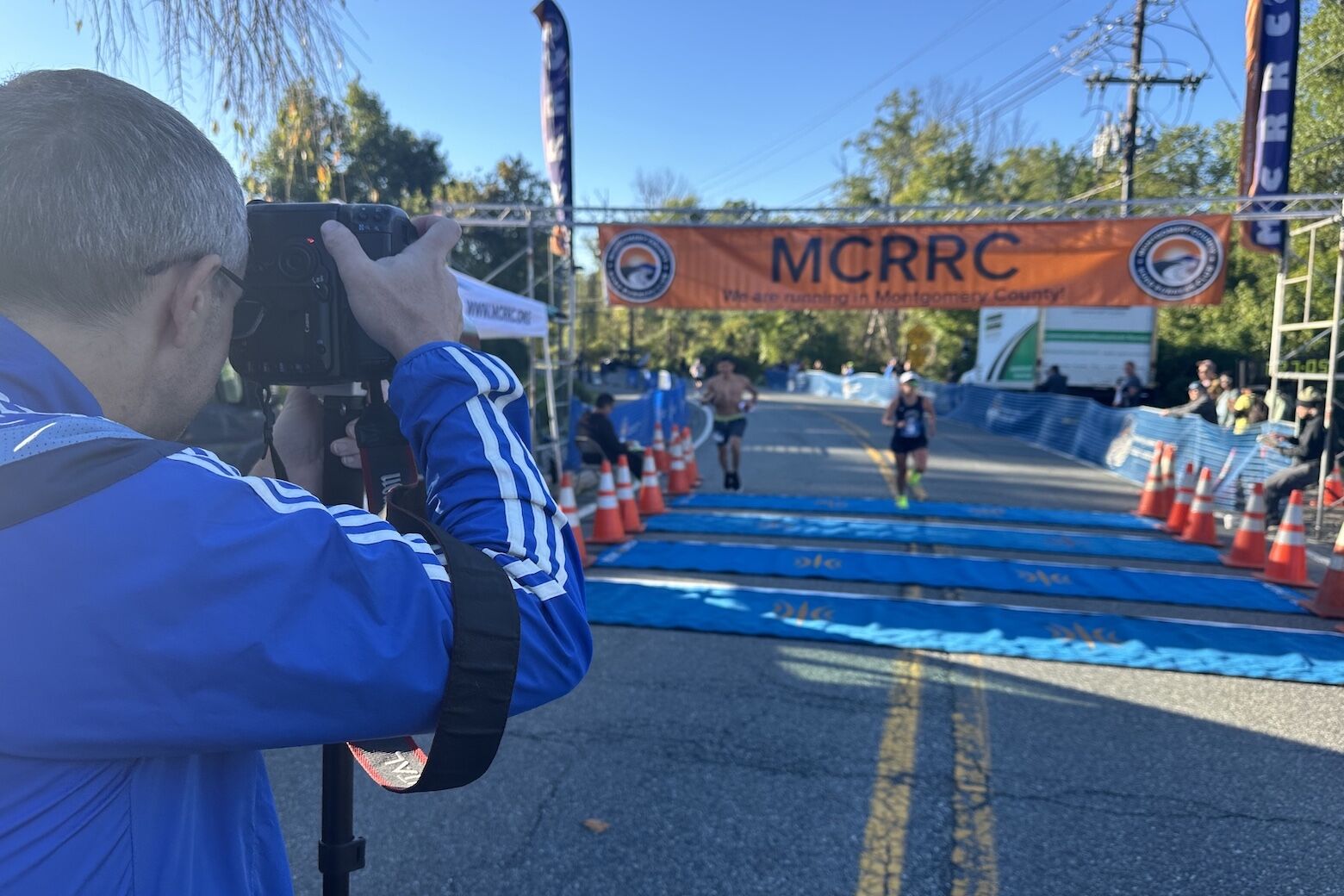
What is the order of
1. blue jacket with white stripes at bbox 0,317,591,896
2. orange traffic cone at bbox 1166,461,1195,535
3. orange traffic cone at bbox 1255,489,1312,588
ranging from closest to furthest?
blue jacket with white stripes at bbox 0,317,591,896 → orange traffic cone at bbox 1255,489,1312,588 → orange traffic cone at bbox 1166,461,1195,535

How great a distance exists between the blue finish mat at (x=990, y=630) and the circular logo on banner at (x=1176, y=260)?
5841mm

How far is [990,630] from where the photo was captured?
223 inches

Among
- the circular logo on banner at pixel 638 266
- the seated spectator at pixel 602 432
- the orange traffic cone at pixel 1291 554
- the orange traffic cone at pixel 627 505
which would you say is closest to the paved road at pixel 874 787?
the orange traffic cone at pixel 1291 554

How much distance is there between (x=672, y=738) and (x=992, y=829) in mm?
1450

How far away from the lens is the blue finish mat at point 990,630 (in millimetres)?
5152

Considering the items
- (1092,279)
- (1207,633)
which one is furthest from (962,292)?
(1207,633)

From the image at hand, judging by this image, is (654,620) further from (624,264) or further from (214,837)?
(624,264)

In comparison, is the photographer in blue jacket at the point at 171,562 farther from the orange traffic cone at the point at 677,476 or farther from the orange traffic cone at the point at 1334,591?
the orange traffic cone at the point at 677,476

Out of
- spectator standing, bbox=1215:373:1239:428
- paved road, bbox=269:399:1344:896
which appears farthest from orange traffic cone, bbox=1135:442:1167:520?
paved road, bbox=269:399:1344:896

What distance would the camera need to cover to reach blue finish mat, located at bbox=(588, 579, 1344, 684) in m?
5.15

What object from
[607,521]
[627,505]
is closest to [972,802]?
[607,521]

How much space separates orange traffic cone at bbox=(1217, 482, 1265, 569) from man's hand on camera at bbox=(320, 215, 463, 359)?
850cm

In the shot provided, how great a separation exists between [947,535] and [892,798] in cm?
553

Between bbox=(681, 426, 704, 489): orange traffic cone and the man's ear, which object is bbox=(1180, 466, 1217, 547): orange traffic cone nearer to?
bbox=(681, 426, 704, 489): orange traffic cone
